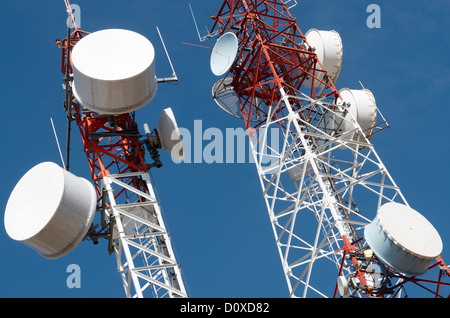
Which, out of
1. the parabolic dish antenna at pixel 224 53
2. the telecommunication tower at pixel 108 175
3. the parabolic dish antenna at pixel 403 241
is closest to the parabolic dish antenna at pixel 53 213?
the telecommunication tower at pixel 108 175

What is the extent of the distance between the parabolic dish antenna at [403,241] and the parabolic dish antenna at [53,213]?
11754 millimetres

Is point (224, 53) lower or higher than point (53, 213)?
higher

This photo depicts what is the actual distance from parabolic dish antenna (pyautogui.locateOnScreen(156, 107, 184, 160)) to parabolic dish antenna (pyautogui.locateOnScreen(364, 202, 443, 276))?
32.4ft

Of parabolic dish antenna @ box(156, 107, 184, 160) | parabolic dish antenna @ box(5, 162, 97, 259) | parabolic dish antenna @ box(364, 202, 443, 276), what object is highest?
parabolic dish antenna @ box(156, 107, 184, 160)

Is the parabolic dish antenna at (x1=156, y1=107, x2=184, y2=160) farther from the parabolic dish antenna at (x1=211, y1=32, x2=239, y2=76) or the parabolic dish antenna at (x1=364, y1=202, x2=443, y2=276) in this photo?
the parabolic dish antenna at (x1=364, y1=202, x2=443, y2=276)

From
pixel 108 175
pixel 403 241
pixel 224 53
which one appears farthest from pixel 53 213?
pixel 224 53

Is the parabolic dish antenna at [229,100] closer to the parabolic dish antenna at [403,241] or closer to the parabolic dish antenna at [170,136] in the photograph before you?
the parabolic dish antenna at [170,136]

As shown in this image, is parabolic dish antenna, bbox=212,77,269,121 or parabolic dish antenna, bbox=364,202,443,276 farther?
parabolic dish antenna, bbox=212,77,269,121

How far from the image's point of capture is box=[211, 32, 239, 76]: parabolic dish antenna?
40.4 metres

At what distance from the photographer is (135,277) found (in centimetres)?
2936

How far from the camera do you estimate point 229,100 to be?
43.1 metres

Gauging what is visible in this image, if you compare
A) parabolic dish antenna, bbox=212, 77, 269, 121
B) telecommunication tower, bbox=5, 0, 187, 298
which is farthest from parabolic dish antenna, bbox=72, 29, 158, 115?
parabolic dish antenna, bbox=212, 77, 269, 121

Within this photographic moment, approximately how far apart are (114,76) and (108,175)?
453 centimetres

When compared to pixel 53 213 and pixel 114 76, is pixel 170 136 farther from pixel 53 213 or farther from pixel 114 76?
pixel 53 213
